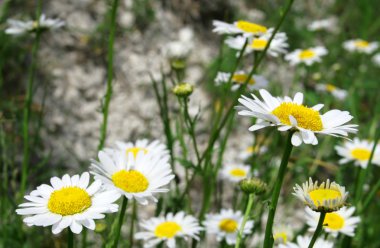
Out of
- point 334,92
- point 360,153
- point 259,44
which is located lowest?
point 360,153

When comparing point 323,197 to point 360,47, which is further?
point 360,47

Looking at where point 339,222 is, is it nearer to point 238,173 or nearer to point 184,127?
point 238,173

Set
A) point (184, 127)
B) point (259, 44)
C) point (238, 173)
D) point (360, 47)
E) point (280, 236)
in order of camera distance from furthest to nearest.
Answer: point (360, 47) < point (184, 127) < point (238, 173) < point (259, 44) < point (280, 236)

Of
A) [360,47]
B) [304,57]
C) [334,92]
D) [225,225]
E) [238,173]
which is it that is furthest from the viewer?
[360,47]

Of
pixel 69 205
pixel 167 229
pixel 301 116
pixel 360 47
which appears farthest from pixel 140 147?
pixel 360 47

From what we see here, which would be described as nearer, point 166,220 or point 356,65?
point 166,220

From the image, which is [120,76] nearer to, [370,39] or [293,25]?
[293,25]

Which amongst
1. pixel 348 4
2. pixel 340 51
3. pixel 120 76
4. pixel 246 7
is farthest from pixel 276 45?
pixel 348 4

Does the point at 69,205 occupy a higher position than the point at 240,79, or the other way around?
the point at 240,79
